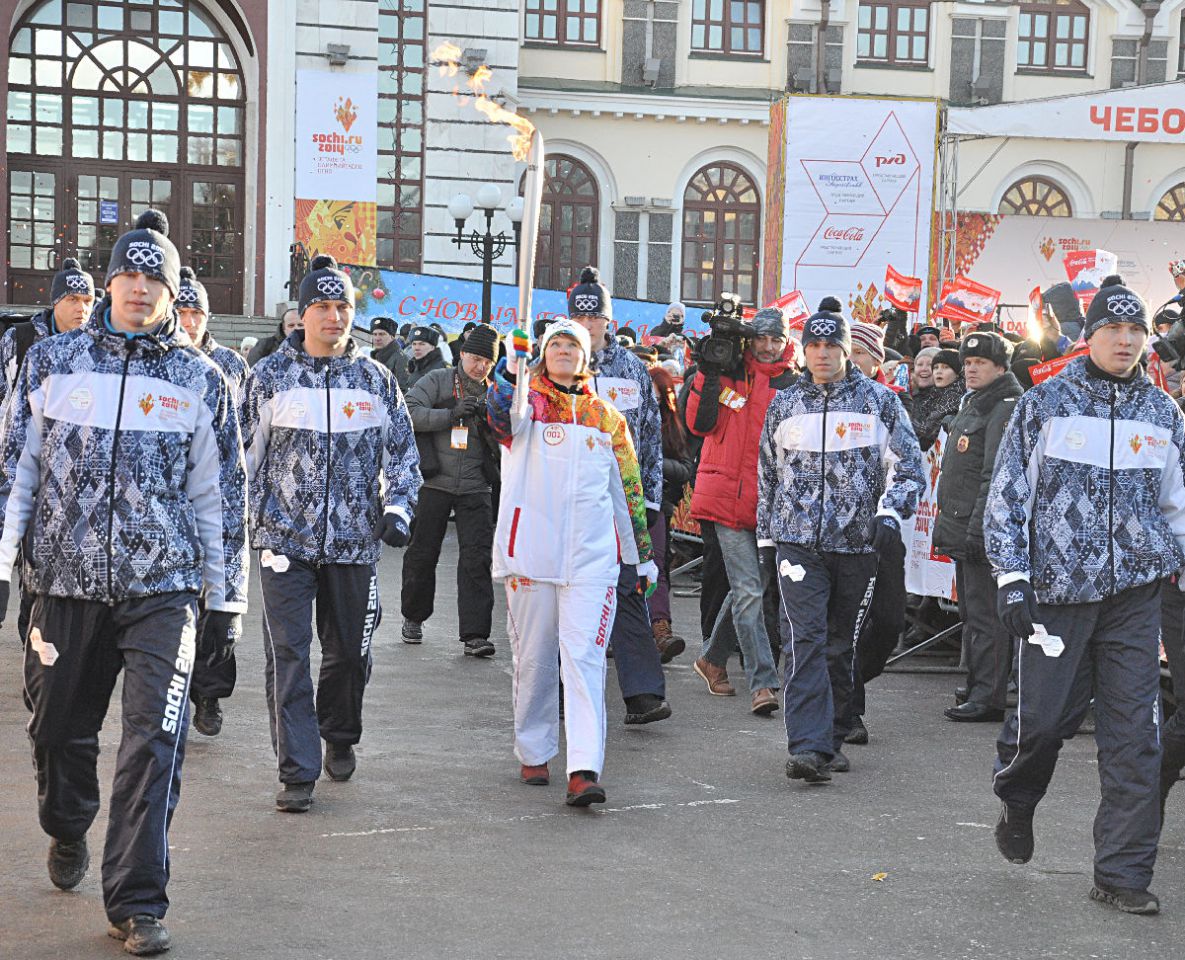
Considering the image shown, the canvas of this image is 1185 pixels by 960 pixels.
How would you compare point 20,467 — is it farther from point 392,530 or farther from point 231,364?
point 231,364

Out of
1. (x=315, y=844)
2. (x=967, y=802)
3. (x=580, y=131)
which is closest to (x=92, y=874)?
(x=315, y=844)

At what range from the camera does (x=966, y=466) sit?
9898 mm

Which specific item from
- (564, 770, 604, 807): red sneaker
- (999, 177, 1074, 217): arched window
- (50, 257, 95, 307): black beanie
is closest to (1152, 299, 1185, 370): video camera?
(564, 770, 604, 807): red sneaker

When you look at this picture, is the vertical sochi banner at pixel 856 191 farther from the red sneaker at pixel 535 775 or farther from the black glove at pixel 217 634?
the black glove at pixel 217 634

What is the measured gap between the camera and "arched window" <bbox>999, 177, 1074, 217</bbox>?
120 feet

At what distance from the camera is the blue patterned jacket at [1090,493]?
20.1 feet

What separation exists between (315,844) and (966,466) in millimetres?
4686

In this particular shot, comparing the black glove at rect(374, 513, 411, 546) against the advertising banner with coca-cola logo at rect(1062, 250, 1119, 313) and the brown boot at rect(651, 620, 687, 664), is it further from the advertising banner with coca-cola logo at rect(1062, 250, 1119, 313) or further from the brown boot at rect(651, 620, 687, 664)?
the advertising banner with coca-cola logo at rect(1062, 250, 1119, 313)

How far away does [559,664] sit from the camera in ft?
25.5

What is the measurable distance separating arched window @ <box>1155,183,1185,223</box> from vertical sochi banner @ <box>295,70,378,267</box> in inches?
620

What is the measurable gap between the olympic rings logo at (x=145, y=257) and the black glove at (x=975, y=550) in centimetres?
532

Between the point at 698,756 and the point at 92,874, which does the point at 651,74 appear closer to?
the point at 698,756

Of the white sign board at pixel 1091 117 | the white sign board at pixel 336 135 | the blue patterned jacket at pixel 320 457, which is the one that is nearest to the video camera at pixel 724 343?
the blue patterned jacket at pixel 320 457

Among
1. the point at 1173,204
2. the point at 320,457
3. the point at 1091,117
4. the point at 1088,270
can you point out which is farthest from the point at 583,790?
the point at 1173,204
